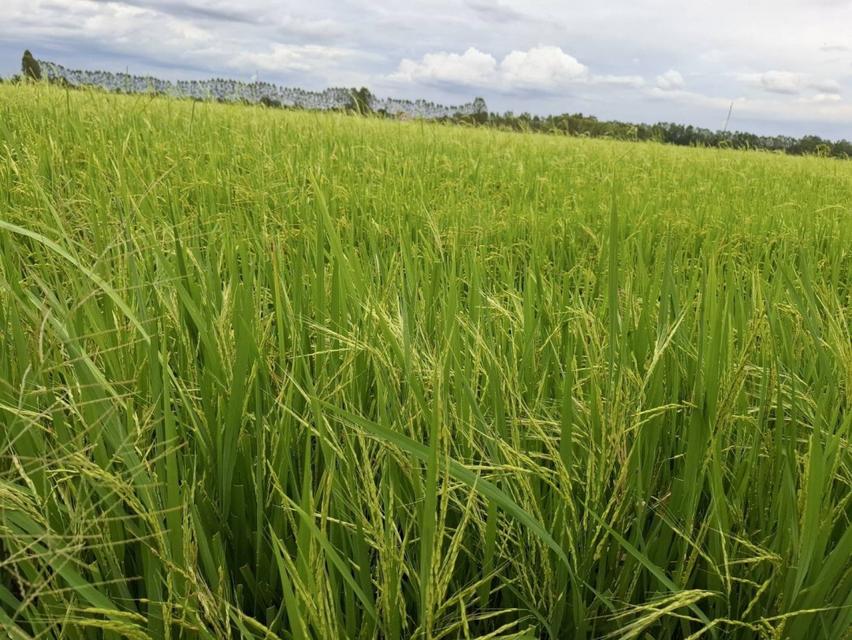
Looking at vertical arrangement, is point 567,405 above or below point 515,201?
below

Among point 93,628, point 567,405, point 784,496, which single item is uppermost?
point 567,405

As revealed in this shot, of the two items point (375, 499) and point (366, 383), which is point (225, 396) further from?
point (375, 499)

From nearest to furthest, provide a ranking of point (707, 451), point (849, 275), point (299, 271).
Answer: point (707, 451) → point (299, 271) → point (849, 275)

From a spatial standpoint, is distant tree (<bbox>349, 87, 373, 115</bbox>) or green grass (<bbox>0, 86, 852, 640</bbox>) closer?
green grass (<bbox>0, 86, 852, 640</bbox>)

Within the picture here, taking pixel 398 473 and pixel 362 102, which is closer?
pixel 398 473

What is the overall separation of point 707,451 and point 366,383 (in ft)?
1.71

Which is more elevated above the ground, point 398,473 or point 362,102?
point 362,102

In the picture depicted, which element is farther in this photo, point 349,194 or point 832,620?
point 349,194

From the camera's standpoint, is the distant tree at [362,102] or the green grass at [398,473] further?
the distant tree at [362,102]

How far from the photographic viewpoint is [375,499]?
0.58 meters

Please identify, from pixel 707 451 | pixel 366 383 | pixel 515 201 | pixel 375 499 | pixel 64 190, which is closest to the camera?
pixel 375 499

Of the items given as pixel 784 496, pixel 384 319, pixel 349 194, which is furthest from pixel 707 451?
pixel 349 194

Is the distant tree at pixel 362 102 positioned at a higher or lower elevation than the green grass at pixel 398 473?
higher

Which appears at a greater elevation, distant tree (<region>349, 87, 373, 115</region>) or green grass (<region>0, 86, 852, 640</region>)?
distant tree (<region>349, 87, 373, 115</region>)
